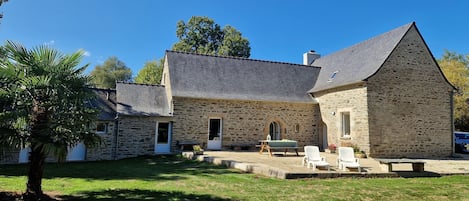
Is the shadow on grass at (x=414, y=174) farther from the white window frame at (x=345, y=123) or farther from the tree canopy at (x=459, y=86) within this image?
the tree canopy at (x=459, y=86)

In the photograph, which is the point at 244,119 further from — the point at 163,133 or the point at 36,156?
the point at 36,156

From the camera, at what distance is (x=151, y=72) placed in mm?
34125

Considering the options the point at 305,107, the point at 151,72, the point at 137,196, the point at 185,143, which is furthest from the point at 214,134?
the point at 151,72

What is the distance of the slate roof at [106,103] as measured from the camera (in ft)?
47.9

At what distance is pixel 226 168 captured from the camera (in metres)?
10.3

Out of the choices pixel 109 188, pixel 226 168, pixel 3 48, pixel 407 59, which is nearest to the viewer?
pixel 3 48

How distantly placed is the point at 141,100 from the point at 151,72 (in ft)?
60.2

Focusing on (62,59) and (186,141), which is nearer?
(62,59)

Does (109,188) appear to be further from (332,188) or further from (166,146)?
(166,146)

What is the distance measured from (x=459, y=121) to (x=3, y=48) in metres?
32.0

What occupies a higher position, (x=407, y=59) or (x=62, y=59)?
(x=407, y=59)

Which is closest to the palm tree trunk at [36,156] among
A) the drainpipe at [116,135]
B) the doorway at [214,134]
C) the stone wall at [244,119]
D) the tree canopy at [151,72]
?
the drainpipe at [116,135]

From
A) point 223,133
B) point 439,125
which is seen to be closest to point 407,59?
point 439,125

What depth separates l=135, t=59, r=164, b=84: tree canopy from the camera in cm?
3334
